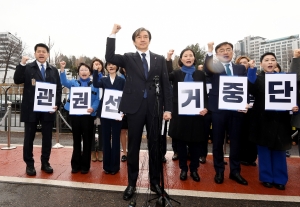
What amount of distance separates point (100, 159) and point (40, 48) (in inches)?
110

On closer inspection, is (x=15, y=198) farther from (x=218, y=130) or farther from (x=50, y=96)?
(x=218, y=130)

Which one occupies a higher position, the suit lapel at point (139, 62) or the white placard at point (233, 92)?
the suit lapel at point (139, 62)

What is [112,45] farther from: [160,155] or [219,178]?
[219,178]

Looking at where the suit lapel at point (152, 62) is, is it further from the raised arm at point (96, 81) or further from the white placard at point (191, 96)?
the raised arm at point (96, 81)

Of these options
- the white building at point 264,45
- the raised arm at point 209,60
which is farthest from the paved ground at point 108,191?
the white building at point 264,45

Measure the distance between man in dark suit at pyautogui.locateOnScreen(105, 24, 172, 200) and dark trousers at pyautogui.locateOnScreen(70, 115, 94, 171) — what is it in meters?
1.45

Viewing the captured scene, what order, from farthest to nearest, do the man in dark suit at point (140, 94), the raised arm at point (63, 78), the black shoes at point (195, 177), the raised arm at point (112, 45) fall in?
the raised arm at point (63, 78), the black shoes at point (195, 177), the man in dark suit at point (140, 94), the raised arm at point (112, 45)

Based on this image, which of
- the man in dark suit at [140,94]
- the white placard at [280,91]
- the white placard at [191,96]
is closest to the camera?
the man in dark suit at [140,94]

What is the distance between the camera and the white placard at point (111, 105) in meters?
4.41

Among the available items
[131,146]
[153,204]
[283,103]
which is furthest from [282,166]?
[131,146]

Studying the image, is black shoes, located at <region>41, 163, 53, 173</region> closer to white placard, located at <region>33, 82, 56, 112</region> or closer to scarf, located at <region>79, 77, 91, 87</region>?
white placard, located at <region>33, 82, 56, 112</region>

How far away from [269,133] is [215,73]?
1.38m

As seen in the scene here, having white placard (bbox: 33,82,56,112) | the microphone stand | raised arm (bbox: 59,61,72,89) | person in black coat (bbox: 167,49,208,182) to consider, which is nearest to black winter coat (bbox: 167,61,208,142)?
person in black coat (bbox: 167,49,208,182)

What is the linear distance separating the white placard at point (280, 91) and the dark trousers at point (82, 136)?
131 inches
